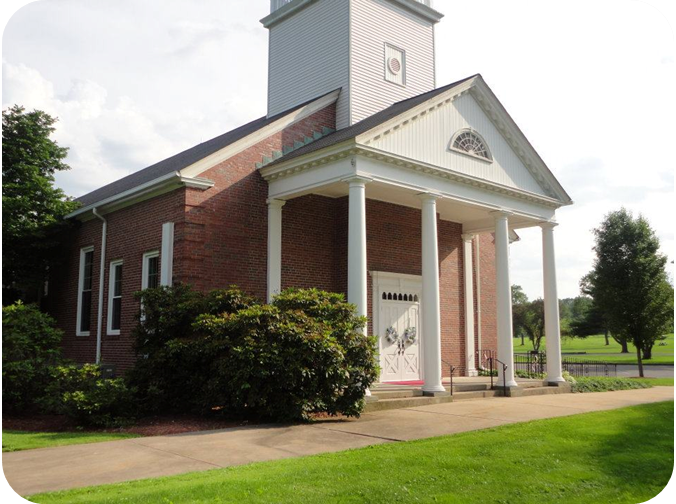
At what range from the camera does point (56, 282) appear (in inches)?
828

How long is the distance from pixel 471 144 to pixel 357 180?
16.9 ft

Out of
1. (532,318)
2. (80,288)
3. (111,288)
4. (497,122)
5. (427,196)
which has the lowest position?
(111,288)

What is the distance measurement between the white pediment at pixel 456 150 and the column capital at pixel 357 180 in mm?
806

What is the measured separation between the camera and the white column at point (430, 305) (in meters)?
15.6

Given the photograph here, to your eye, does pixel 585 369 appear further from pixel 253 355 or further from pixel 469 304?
pixel 253 355

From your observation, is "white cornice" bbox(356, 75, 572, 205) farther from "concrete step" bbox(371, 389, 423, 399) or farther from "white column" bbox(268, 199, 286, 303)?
"concrete step" bbox(371, 389, 423, 399)

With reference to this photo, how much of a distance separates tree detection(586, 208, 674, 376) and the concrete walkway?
17620 mm

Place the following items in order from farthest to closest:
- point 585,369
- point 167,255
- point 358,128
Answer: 1. point 585,369
2. point 358,128
3. point 167,255

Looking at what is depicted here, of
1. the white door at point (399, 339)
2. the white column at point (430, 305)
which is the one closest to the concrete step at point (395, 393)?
the white column at point (430, 305)

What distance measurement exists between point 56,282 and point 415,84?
14.0m

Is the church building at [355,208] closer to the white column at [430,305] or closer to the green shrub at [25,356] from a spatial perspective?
the white column at [430,305]

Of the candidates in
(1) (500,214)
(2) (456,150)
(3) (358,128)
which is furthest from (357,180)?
(1) (500,214)

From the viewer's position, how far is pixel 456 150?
17.6 m

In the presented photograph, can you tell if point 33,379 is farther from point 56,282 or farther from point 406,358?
point 406,358
